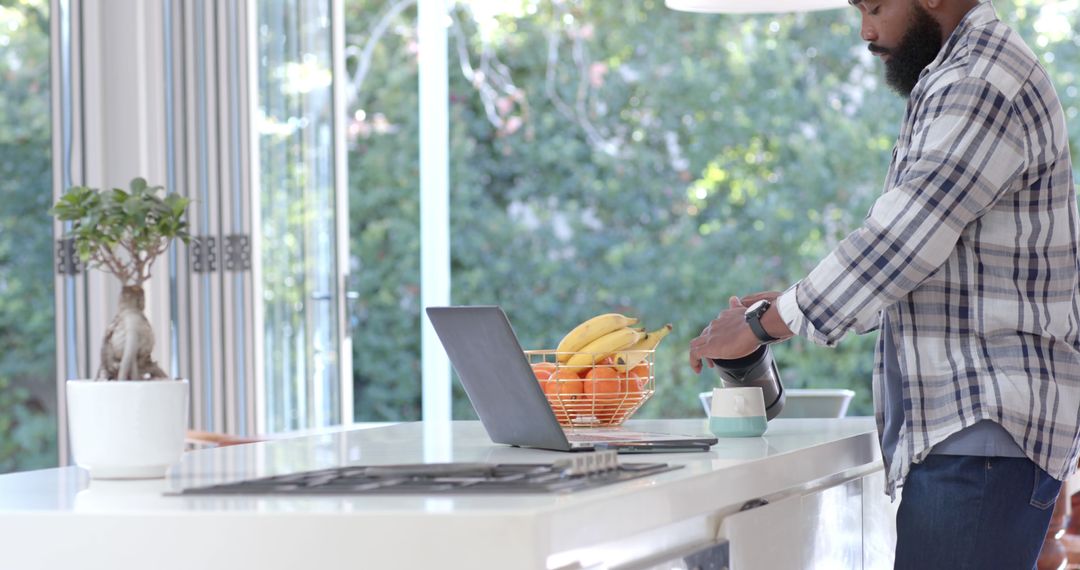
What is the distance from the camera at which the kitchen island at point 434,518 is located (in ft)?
3.22

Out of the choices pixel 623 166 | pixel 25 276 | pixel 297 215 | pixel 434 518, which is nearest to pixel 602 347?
pixel 434 518

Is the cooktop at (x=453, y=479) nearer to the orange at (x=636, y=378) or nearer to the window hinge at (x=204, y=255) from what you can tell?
the orange at (x=636, y=378)

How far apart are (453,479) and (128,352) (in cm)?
32

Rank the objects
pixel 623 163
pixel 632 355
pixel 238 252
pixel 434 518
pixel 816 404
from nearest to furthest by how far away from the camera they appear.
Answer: pixel 434 518
pixel 632 355
pixel 816 404
pixel 238 252
pixel 623 163

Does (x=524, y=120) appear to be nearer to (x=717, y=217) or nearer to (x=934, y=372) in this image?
(x=717, y=217)

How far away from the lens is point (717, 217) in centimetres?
709

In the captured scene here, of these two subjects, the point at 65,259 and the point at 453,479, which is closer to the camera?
the point at 453,479

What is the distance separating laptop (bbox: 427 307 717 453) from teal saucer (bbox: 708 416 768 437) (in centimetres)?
11

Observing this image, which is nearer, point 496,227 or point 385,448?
point 385,448

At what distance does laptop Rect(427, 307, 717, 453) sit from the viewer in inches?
58.7

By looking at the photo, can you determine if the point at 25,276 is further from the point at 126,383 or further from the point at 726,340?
the point at 126,383

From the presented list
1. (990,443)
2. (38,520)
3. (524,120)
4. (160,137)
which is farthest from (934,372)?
(524,120)

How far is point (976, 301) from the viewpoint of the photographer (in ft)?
5.30

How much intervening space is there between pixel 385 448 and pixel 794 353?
217 inches
